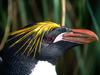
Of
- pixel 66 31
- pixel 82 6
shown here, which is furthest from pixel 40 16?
pixel 66 31

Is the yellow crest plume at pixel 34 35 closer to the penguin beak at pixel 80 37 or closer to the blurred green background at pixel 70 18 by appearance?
the penguin beak at pixel 80 37

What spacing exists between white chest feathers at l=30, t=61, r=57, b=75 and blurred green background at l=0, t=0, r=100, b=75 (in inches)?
21.1

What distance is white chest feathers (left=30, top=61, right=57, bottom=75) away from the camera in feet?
9.42

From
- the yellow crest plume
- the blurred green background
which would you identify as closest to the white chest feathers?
the yellow crest plume

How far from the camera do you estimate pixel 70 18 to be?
3613 millimetres

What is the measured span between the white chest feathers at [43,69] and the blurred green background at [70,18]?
54 cm

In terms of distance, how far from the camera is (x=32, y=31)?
9.50ft

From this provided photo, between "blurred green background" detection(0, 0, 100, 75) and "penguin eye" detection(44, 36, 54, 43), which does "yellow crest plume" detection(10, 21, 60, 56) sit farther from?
"blurred green background" detection(0, 0, 100, 75)

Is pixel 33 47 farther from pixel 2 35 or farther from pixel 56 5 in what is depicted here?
pixel 2 35

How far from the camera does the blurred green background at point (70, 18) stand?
3.47 metres

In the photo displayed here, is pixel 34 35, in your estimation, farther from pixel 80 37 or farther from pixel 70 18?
pixel 70 18

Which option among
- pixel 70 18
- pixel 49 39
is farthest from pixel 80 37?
pixel 70 18

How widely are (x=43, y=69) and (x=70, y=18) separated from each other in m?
0.79

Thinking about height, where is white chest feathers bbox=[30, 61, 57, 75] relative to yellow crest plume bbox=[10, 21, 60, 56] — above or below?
below
